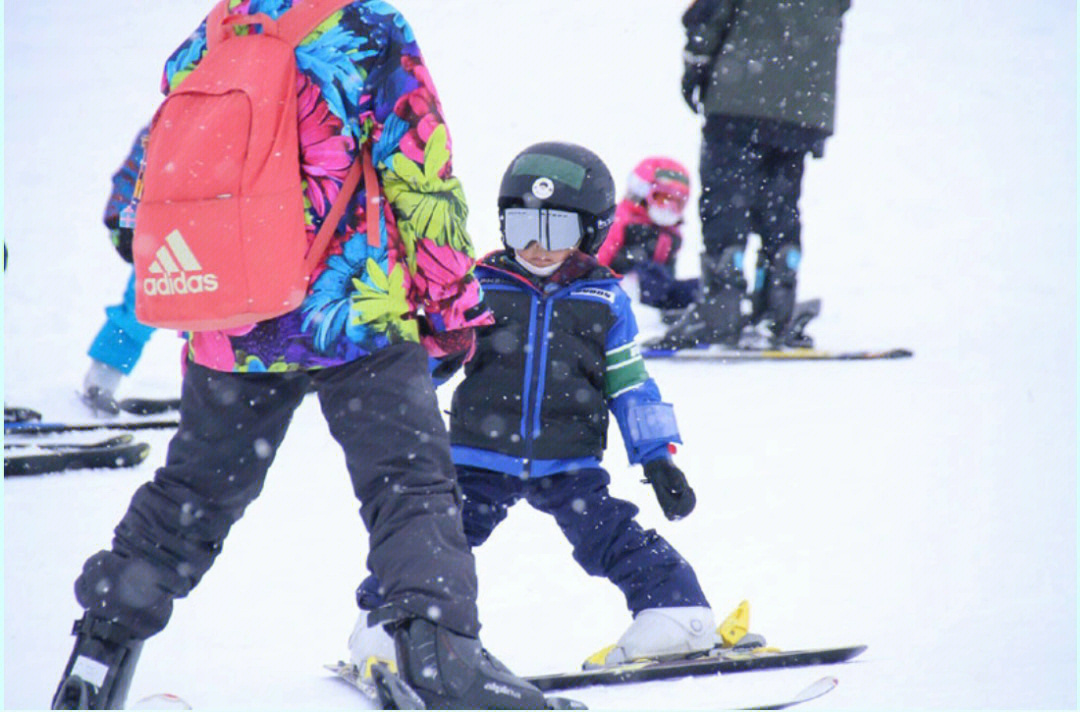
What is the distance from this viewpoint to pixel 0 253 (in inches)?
→ 123

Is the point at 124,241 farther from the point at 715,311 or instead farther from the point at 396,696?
the point at 715,311

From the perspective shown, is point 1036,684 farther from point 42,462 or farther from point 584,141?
point 584,141

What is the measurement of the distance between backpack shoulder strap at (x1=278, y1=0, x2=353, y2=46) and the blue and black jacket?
986 millimetres

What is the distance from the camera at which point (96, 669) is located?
2279 millimetres

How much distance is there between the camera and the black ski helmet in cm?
320

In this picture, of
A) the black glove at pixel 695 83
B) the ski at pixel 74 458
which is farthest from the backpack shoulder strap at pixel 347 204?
the black glove at pixel 695 83

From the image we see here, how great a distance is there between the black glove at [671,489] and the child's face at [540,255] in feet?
1.97

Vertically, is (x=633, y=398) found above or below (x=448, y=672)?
above

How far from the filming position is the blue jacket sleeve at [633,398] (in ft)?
9.70

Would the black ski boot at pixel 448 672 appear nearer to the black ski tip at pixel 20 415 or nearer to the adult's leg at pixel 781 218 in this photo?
the black ski tip at pixel 20 415

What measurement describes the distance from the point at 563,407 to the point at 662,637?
60cm

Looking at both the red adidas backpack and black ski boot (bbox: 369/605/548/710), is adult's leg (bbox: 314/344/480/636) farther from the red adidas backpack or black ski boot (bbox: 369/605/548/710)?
the red adidas backpack

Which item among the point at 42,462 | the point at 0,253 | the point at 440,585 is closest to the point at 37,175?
the point at 42,462

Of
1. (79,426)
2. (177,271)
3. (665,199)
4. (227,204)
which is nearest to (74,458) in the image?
(79,426)
